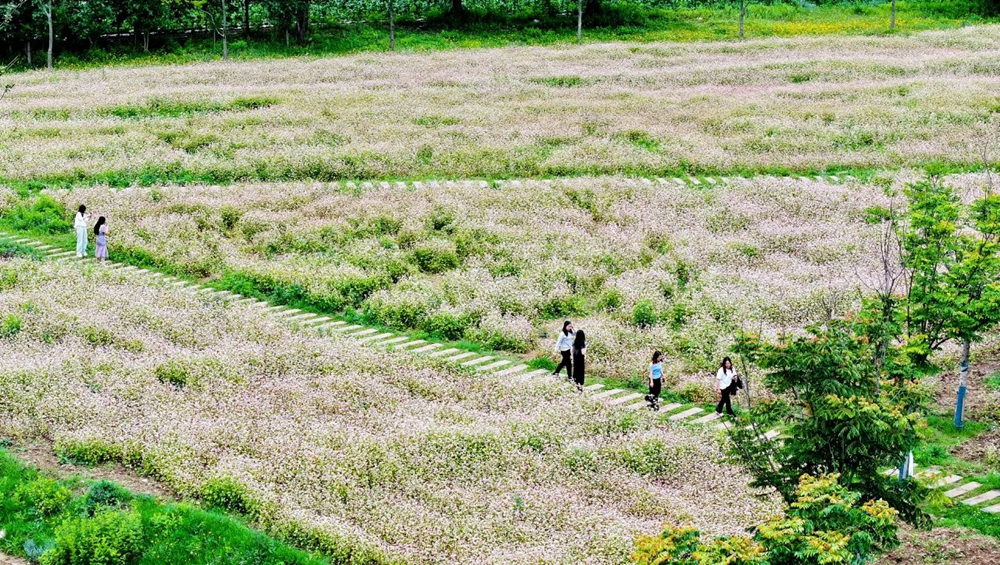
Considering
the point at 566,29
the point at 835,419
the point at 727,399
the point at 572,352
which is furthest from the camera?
the point at 566,29

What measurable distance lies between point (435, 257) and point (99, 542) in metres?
14.9

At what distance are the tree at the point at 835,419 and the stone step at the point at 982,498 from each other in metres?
3.83

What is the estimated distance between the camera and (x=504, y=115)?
46344 millimetres

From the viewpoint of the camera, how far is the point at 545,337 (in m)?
23.9

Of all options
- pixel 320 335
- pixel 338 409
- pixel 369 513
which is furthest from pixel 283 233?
pixel 369 513

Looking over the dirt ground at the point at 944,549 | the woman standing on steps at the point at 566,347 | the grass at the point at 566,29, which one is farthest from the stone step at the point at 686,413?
the grass at the point at 566,29

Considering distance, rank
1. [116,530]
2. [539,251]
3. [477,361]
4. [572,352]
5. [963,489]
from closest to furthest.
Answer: [116,530] → [963,489] → [572,352] → [477,361] → [539,251]

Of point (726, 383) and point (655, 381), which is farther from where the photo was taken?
point (655, 381)

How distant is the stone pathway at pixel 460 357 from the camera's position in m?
17.4

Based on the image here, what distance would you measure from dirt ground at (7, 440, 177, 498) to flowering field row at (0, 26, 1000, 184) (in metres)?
20.6

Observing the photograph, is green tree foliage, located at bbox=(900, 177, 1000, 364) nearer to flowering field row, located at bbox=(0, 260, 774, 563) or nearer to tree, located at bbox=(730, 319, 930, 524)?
tree, located at bbox=(730, 319, 930, 524)

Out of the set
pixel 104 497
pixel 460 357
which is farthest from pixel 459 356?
pixel 104 497

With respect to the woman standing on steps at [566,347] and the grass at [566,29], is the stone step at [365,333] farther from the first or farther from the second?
the grass at [566,29]

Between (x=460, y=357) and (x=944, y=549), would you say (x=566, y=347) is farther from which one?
(x=944, y=549)
